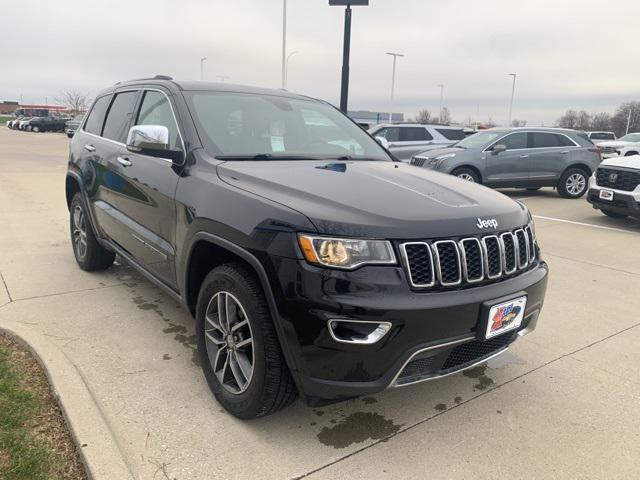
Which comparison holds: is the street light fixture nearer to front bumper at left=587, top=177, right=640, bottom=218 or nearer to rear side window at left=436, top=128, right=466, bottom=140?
rear side window at left=436, top=128, right=466, bottom=140

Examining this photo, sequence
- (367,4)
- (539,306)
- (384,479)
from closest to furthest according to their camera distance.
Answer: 1. (384,479)
2. (539,306)
3. (367,4)

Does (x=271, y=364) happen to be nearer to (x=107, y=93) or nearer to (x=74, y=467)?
(x=74, y=467)

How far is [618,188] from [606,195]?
0.66ft

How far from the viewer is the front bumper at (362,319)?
220cm

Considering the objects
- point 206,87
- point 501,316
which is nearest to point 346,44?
point 206,87

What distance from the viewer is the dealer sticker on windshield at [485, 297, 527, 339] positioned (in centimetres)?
249

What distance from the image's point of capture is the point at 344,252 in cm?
225

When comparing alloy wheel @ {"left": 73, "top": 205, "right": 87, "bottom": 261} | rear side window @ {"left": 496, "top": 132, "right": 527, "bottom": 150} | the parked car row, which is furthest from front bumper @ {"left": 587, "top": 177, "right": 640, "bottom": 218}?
the parked car row

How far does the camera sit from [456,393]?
10.2ft

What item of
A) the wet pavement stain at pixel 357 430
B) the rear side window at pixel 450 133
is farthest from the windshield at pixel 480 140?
the wet pavement stain at pixel 357 430

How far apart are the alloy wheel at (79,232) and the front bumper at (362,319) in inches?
138

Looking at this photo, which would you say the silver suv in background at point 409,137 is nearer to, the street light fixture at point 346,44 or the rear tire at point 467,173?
the rear tire at point 467,173

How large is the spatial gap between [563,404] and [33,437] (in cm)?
280

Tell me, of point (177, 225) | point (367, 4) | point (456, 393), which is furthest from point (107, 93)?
point (367, 4)
